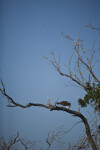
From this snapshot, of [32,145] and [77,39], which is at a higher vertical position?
[77,39]

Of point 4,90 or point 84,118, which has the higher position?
point 4,90

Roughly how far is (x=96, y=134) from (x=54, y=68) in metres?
2.89

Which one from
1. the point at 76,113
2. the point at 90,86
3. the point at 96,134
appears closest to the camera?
the point at 76,113

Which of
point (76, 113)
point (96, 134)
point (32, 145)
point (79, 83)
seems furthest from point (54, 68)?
point (32, 145)

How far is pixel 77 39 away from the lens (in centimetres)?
568

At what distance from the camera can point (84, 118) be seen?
4164mm

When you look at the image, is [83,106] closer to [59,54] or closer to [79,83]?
[79,83]

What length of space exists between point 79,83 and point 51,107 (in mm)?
2264

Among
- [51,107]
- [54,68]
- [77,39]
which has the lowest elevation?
[51,107]

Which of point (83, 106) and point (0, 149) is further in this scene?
point (0, 149)

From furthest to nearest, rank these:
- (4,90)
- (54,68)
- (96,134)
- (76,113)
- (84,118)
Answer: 1. (54,68)
2. (96,134)
3. (84,118)
4. (76,113)
5. (4,90)

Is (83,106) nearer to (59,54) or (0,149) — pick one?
(59,54)

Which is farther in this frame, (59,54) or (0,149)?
(0,149)

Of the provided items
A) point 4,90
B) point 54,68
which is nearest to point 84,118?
point 54,68
